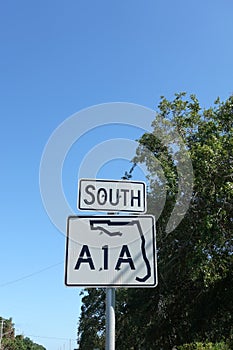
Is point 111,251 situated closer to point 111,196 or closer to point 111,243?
point 111,243

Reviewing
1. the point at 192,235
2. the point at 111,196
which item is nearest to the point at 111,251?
the point at 111,196

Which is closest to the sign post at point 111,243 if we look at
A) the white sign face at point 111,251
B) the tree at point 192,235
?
the white sign face at point 111,251

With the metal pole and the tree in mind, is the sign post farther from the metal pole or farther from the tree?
the tree

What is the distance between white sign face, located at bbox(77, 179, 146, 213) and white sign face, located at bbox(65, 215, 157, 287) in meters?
0.07

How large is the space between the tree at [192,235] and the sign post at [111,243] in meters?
10.4

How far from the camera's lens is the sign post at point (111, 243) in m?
2.44

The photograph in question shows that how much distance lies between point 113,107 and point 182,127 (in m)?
15.8

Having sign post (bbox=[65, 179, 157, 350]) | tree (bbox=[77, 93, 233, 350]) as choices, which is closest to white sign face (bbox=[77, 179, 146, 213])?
sign post (bbox=[65, 179, 157, 350])

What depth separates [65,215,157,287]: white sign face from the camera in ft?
7.98

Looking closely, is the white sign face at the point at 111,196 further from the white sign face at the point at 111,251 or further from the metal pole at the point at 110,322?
the metal pole at the point at 110,322

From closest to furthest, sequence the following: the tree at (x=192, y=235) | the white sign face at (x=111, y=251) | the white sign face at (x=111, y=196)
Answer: the white sign face at (x=111, y=251), the white sign face at (x=111, y=196), the tree at (x=192, y=235)

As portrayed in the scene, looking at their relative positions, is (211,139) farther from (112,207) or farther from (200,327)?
(112,207)

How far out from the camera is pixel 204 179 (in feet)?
53.7

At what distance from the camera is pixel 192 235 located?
56.4 ft
